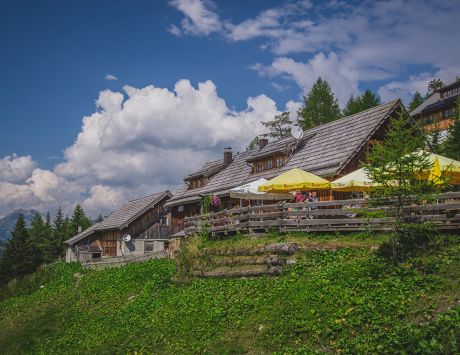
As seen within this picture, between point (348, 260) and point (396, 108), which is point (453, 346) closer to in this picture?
point (348, 260)

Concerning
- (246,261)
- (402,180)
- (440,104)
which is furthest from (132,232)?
(440,104)

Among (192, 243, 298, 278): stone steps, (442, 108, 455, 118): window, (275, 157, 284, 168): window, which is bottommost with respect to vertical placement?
(192, 243, 298, 278): stone steps

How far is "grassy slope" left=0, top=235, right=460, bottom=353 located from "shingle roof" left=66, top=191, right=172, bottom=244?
23.5 meters

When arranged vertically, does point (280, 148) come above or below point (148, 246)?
above

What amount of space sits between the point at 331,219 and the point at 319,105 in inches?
1632

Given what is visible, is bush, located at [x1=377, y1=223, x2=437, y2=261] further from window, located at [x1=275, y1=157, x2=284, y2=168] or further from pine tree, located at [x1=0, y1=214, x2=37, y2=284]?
pine tree, located at [x1=0, y1=214, x2=37, y2=284]

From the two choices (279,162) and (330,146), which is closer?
(330,146)

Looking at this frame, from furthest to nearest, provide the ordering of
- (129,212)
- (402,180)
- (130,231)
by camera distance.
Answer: (129,212)
(130,231)
(402,180)

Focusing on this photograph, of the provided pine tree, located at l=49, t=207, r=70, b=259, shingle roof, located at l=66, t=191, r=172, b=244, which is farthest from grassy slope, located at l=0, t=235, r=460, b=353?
pine tree, located at l=49, t=207, r=70, b=259

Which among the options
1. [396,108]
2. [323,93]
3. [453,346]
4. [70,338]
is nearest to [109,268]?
[70,338]

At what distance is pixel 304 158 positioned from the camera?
2905 centimetres

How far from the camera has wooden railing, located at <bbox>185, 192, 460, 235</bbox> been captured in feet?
47.2

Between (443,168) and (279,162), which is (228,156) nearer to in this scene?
(279,162)

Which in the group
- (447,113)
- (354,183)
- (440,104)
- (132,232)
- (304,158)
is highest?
(440,104)
